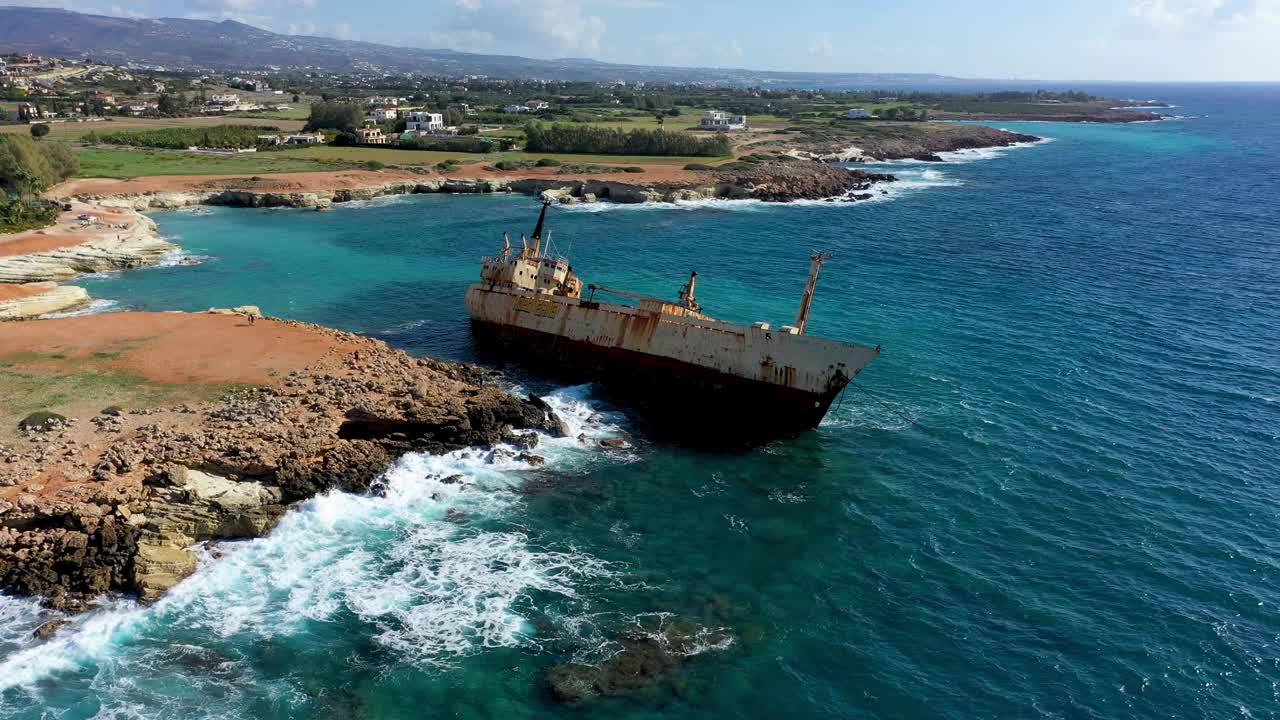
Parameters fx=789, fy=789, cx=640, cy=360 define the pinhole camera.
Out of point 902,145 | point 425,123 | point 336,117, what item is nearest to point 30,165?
point 336,117

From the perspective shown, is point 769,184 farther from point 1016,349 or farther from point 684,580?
point 684,580

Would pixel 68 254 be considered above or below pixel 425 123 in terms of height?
below

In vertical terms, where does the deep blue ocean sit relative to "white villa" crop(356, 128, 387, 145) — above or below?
below

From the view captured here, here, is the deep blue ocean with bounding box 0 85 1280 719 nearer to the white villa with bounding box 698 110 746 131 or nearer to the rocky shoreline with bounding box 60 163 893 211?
the rocky shoreline with bounding box 60 163 893 211

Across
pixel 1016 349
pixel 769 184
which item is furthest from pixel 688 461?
pixel 769 184

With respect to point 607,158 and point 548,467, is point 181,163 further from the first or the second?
point 548,467

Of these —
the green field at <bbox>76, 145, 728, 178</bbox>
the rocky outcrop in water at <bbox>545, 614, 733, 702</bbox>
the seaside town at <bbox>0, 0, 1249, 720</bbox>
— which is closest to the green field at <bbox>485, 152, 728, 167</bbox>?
the green field at <bbox>76, 145, 728, 178</bbox>
